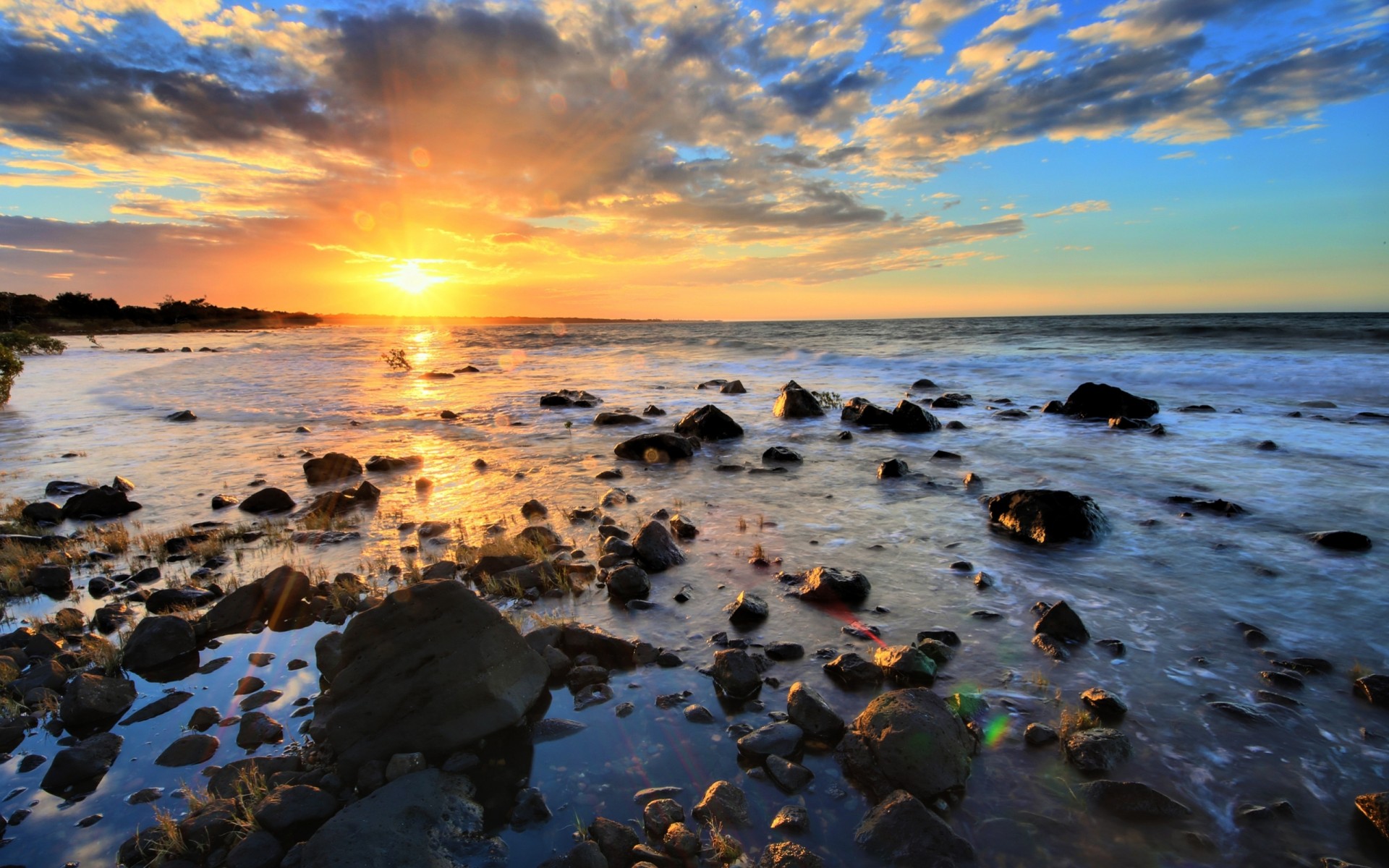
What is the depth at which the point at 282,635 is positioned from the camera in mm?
6176

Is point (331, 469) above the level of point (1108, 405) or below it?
below

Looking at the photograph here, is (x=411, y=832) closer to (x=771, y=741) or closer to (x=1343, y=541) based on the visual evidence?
(x=771, y=741)

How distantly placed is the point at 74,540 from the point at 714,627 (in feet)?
30.9

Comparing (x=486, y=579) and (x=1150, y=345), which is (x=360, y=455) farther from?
(x=1150, y=345)

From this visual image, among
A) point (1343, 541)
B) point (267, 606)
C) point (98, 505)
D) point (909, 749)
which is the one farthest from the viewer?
point (98, 505)

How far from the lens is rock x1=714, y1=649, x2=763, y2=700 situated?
5062mm

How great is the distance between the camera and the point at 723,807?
380cm

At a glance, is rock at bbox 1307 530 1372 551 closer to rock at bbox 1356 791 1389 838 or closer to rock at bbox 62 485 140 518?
rock at bbox 1356 791 1389 838

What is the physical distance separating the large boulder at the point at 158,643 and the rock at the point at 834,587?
6.06m

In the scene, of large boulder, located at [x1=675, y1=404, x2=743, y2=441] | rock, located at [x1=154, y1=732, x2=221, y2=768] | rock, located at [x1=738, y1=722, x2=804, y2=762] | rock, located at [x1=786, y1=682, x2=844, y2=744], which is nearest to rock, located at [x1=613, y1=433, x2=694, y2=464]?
large boulder, located at [x1=675, y1=404, x2=743, y2=441]

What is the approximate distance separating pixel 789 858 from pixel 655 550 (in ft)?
15.3

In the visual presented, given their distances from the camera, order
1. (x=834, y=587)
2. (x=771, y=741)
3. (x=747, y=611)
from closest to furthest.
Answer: (x=771, y=741) → (x=747, y=611) → (x=834, y=587)

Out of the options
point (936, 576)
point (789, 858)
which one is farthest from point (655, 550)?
point (789, 858)

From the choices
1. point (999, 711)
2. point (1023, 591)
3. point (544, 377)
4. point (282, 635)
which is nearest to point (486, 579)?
point (282, 635)
